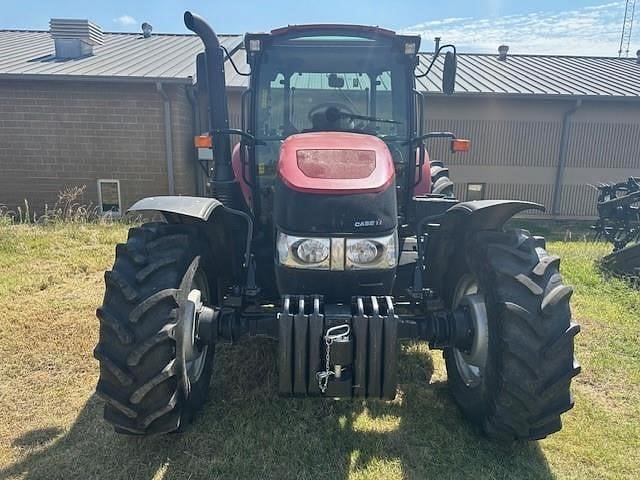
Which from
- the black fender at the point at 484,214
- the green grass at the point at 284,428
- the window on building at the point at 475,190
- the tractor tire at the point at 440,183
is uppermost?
the black fender at the point at 484,214

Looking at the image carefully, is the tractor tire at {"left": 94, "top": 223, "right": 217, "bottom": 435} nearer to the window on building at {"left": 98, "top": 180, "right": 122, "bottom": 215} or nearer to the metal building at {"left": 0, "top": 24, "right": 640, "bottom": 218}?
the metal building at {"left": 0, "top": 24, "right": 640, "bottom": 218}

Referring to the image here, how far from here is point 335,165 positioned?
2766 millimetres

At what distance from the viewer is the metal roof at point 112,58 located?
9.71 meters

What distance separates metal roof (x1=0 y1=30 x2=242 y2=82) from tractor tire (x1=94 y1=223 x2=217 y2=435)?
23.1 ft

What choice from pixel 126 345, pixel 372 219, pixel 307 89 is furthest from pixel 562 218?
pixel 126 345

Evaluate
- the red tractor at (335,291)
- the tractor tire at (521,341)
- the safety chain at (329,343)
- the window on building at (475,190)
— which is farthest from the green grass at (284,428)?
the window on building at (475,190)

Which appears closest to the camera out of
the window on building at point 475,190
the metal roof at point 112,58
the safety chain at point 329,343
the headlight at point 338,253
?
the safety chain at point 329,343

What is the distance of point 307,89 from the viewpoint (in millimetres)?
3742

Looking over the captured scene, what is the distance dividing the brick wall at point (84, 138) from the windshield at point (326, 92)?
6.91 m

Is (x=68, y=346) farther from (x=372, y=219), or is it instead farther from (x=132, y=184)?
(x=132, y=184)

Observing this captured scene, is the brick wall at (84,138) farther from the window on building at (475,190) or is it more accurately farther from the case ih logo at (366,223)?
the case ih logo at (366,223)

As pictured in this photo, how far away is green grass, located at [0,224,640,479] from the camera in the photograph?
8.63 feet

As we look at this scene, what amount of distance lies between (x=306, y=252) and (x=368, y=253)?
1.10 ft

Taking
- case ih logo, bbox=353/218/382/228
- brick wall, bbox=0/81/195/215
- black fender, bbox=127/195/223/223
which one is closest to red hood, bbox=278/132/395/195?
case ih logo, bbox=353/218/382/228
